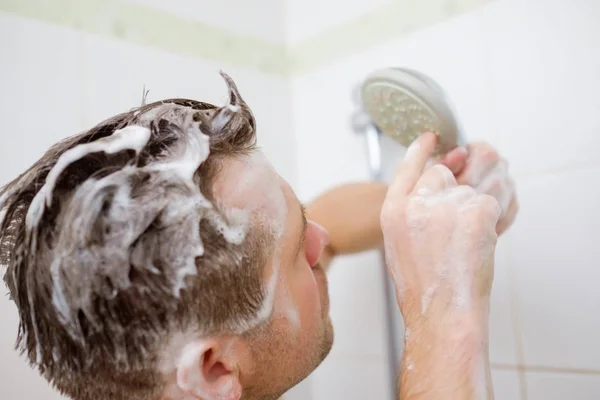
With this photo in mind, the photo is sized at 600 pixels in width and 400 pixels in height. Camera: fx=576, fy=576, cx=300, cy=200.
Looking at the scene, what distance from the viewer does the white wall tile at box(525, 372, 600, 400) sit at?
36.0 inches

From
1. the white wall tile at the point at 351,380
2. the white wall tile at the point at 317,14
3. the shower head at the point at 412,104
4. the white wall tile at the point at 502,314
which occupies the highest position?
the white wall tile at the point at 317,14

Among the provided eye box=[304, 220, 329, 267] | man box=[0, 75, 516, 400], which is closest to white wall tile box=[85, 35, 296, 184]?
man box=[0, 75, 516, 400]

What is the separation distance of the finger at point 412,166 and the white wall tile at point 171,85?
0.54 metres

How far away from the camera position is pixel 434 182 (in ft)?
2.53

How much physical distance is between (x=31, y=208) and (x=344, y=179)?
2.52 ft

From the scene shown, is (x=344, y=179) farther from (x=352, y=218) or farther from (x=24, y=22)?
(x=24, y=22)

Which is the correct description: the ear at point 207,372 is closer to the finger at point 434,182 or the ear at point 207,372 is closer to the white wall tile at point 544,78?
the finger at point 434,182

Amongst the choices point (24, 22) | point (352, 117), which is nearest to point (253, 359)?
point (352, 117)

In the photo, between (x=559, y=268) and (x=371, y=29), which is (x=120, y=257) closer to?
Result: (x=559, y=268)

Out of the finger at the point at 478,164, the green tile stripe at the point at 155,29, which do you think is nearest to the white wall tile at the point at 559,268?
the finger at the point at 478,164

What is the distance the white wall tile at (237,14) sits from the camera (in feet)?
4.02

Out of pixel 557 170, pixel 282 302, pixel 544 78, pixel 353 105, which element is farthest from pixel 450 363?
pixel 353 105

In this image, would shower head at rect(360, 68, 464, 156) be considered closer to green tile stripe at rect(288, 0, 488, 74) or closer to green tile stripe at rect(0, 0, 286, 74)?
green tile stripe at rect(288, 0, 488, 74)

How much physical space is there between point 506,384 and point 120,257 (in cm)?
73
